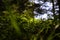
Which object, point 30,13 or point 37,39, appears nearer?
point 37,39

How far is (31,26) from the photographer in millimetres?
1789

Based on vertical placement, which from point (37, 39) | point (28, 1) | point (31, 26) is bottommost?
point (37, 39)

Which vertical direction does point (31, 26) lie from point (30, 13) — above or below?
below

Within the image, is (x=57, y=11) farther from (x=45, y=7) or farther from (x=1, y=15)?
(x=1, y=15)

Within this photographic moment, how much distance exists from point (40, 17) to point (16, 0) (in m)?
0.42

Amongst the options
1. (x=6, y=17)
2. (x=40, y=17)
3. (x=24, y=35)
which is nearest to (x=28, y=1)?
(x=40, y=17)

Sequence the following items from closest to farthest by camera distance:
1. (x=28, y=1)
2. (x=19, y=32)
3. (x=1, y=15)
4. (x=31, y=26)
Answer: (x=19, y=32)
(x=31, y=26)
(x=1, y=15)
(x=28, y=1)

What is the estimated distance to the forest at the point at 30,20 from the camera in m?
1.51

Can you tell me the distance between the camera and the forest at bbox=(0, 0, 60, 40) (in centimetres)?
151

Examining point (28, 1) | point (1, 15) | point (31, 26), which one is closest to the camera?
point (31, 26)

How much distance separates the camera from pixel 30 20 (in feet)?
6.36

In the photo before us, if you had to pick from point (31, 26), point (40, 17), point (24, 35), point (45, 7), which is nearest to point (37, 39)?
point (24, 35)

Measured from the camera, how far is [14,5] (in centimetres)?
209

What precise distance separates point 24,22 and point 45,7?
41 cm
